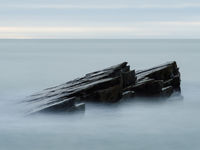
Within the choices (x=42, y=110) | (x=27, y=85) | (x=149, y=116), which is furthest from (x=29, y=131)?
(x=27, y=85)

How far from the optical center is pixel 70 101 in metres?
26.9

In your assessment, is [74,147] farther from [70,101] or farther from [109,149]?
[70,101]

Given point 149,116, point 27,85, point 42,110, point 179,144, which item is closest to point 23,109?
point 42,110

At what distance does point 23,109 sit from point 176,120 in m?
8.71

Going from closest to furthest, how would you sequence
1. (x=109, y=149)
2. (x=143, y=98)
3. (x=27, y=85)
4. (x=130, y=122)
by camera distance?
(x=109, y=149), (x=130, y=122), (x=143, y=98), (x=27, y=85)

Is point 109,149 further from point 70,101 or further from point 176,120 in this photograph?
point 176,120

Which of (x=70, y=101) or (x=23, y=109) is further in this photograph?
(x=23, y=109)

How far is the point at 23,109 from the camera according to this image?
96.8 ft

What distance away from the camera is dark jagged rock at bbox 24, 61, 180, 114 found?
27.8 meters

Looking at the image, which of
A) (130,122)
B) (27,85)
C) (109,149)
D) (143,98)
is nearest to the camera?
(109,149)

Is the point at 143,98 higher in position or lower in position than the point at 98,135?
higher

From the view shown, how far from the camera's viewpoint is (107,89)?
1156 inches

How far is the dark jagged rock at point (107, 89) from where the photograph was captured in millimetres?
27812

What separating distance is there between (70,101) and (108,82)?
332 cm
